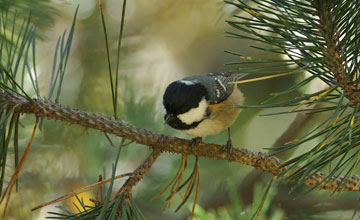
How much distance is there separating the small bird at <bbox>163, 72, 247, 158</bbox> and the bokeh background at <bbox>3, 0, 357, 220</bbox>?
140 mm

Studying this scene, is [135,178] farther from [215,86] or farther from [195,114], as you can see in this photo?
[215,86]

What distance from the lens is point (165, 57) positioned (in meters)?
1.80

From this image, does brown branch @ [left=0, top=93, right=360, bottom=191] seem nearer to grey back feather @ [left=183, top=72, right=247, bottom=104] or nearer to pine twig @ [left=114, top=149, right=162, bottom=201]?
pine twig @ [left=114, top=149, right=162, bottom=201]

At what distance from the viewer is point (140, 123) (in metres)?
1.20

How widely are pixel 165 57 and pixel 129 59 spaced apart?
28cm

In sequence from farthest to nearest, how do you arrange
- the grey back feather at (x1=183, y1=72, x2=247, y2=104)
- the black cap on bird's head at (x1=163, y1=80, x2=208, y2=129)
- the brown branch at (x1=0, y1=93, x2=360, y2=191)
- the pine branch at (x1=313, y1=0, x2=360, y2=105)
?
the grey back feather at (x1=183, y1=72, x2=247, y2=104), the black cap on bird's head at (x1=163, y1=80, x2=208, y2=129), the brown branch at (x1=0, y1=93, x2=360, y2=191), the pine branch at (x1=313, y1=0, x2=360, y2=105)

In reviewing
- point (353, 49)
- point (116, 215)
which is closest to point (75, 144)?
point (116, 215)

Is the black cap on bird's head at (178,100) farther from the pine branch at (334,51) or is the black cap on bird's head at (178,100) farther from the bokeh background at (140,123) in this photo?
the pine branch at (334,51)

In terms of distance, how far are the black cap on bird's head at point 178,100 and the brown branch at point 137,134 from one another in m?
0.20

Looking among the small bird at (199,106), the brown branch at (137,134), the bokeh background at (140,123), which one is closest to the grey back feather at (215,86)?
the small bird at (199,106)

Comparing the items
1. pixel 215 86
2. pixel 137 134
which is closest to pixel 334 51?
pixel 137 134

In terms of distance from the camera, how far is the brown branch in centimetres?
62

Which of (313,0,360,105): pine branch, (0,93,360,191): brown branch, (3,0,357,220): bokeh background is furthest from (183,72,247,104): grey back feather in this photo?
(313,0,360,105): pine branch

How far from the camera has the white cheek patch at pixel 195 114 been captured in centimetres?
99
